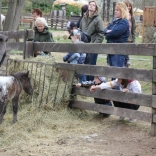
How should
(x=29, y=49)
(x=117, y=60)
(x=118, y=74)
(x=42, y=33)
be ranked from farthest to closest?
1. (x=42, y=33)
2. (x=29, y=49)
3. (x=117, y=60)
4. (x=118, y=74)

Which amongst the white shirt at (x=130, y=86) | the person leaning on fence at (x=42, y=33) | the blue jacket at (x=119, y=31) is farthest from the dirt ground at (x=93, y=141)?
the person leaning on fence at (x=42, y=33)

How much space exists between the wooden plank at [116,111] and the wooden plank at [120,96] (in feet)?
0.50

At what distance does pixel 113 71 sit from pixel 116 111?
0.64 metres

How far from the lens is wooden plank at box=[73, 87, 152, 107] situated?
6031 millimetres

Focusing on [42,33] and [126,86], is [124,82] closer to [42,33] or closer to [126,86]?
[126,86]

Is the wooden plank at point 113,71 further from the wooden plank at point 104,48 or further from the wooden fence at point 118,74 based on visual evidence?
the wooden plank at point 104,48

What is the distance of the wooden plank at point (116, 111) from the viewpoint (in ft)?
19.9

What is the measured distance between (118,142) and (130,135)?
0.39 meters

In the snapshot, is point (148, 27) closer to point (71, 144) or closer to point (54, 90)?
point (54, 90)

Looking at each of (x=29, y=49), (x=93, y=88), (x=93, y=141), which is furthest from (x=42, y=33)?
(x=93, y=141)

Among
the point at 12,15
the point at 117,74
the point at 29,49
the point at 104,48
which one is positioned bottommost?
the point at 117,74

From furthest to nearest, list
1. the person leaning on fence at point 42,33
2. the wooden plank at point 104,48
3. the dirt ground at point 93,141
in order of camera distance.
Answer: the person leaning on fence at point 42,33, the wooden plank at point 104,48, the dirt ground at point 93,141

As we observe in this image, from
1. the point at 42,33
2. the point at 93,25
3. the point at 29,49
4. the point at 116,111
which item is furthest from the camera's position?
the point at 42,33

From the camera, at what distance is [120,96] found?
634 cm
